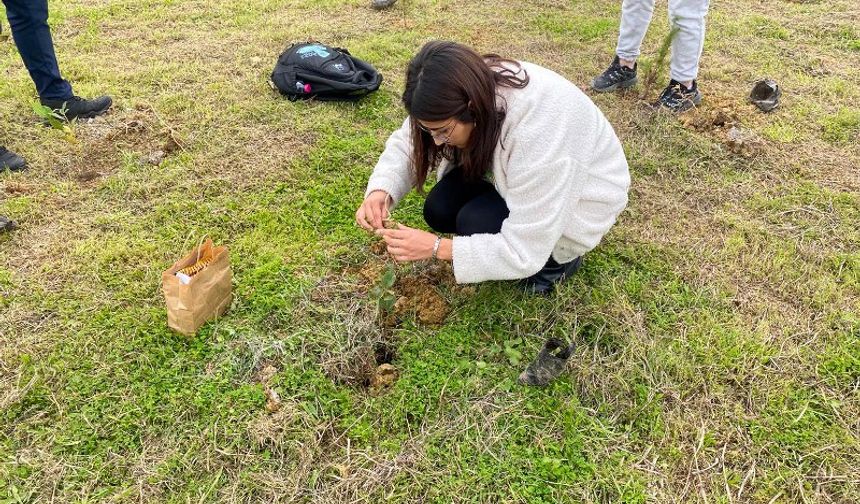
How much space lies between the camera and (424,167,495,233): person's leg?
234 centimetres

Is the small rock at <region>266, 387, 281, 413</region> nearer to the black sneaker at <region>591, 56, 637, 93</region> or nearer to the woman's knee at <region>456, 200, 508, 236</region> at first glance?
the woman's knee at <region>456, 200, 508, 236</region>

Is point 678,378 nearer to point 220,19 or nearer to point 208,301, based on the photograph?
point 208,301

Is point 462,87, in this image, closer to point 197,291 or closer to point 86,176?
point 197,291

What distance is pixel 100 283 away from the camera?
2.45m

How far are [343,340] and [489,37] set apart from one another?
3612 mm

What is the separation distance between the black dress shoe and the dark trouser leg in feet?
10.9

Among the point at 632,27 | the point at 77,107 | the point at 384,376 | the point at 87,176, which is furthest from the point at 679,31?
the point at 77,107

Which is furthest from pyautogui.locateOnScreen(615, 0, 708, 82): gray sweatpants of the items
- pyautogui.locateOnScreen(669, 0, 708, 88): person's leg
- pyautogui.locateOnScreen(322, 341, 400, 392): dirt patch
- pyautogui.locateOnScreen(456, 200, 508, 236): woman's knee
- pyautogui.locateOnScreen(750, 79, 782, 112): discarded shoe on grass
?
pyautogui.locateOnScreen(322, 341, 400, 392): dirt patch

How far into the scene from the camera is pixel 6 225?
269cm

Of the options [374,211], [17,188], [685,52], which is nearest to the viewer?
[374,211]

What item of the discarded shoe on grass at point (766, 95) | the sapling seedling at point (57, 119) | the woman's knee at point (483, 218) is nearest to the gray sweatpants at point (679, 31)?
the discarded shoe on grass at point (766, 95)

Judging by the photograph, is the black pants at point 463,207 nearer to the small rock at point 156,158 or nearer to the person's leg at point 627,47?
the small rock at point 156,158

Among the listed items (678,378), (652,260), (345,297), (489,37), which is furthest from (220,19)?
(678,378)

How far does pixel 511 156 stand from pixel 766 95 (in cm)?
294
